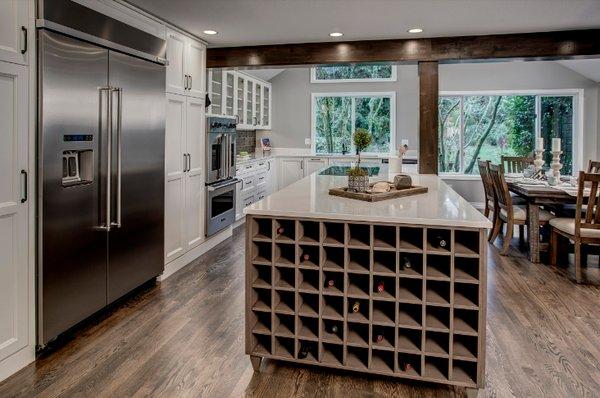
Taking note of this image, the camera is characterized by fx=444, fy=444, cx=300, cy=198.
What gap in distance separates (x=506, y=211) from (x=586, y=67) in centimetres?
368

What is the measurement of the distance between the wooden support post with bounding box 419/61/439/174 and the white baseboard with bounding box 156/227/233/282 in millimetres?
2497

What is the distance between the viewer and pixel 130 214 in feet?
10.9

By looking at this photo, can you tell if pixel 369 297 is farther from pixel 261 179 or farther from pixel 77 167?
pixel 261 179

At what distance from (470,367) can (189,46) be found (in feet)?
12.2

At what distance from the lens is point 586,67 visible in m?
7.00

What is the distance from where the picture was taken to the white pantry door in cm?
227

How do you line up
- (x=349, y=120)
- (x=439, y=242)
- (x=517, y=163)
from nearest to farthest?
(x=439, y=242) < (x=517, y=163) < (x=349, y=120)

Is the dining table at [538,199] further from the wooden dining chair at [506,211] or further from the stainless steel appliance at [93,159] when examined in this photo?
the stainless steel appliance at [93,159]

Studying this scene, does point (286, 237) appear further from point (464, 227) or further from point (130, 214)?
point (130, 214)

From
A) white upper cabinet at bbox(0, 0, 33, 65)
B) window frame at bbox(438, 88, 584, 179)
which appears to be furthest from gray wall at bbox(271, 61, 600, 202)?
white upper cabinet at bbox(0, 0, 33, 65)

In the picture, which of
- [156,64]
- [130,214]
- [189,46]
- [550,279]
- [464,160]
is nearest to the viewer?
[130,214]

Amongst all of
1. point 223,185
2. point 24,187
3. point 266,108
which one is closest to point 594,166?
point 223,185

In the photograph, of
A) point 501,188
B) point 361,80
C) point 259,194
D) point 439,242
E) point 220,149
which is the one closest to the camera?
point 439,242

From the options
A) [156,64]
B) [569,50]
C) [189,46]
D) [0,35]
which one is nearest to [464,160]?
[569,50]
